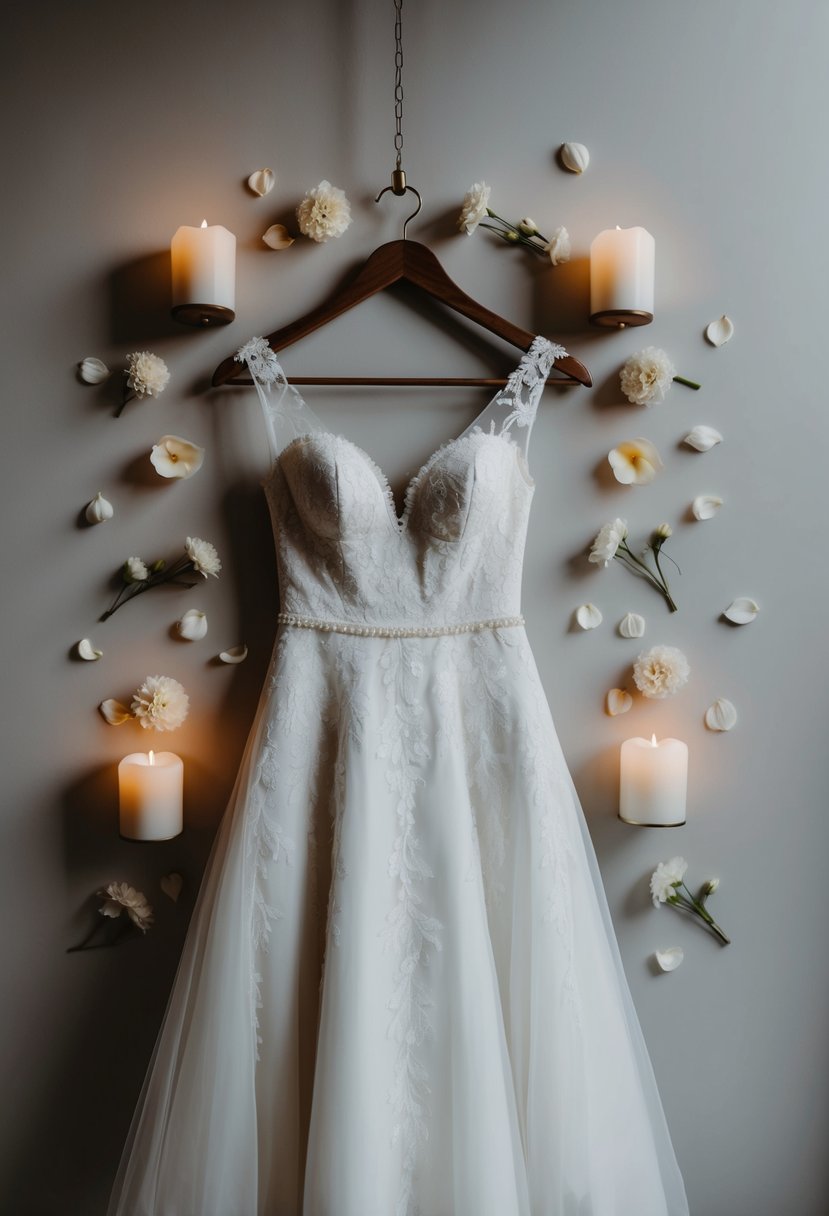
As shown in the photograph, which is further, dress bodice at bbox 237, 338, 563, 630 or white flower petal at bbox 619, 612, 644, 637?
white flower petal at bbox 619, 612, 644, 637

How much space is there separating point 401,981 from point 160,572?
91 cm

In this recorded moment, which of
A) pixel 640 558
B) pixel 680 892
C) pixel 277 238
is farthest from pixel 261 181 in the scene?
pixel 680 892

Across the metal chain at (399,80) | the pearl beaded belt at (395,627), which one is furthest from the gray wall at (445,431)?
the pearl beaded belt at (395,627)

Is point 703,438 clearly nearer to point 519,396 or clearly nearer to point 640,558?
point 640,558

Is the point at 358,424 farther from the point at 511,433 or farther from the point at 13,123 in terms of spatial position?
the point at 13,123

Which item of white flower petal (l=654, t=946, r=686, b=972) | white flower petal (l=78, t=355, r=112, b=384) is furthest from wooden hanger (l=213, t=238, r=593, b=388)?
white flower petal (l=654, t=946, r=686, b=972)

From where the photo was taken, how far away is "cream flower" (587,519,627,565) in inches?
65.2

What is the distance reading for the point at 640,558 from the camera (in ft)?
5.62

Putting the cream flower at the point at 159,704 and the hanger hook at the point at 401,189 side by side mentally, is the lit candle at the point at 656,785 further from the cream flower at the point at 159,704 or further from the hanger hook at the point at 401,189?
the hanger hook at the point at 401,189

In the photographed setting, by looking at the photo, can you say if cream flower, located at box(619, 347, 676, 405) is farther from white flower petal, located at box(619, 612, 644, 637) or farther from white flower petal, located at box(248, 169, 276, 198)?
white flower petal, located at box(248, 169, 276, 198)

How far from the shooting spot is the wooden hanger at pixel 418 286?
1605 mm

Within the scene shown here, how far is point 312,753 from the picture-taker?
1.53 meters

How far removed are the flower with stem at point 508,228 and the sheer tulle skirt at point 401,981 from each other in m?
0.78

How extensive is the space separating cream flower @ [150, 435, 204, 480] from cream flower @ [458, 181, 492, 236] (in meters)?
0.69
